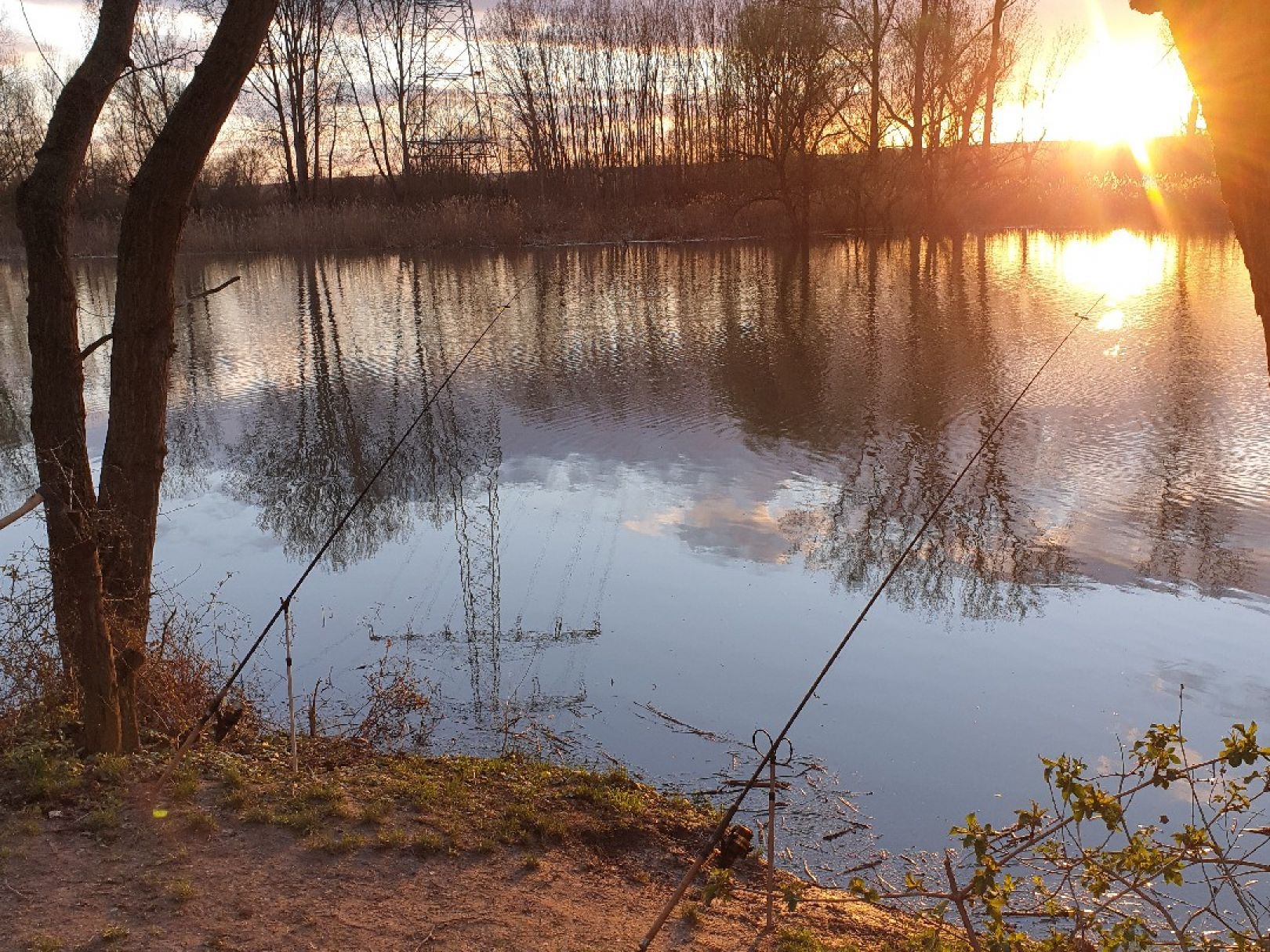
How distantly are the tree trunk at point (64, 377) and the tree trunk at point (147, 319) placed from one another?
0.19 m

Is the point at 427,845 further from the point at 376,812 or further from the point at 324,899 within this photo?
the point at 324,899

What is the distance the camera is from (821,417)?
11141 mm

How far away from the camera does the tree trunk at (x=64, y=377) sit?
12.9ft

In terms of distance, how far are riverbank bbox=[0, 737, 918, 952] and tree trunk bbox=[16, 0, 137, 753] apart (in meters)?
0.59

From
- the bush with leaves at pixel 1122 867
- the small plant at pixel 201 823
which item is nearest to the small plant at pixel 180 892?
the small plant at pixel 201 823

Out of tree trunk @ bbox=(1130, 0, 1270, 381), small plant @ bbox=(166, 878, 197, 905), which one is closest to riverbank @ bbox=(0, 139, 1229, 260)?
small plant @ bbox=(166, 878, 197, 905)

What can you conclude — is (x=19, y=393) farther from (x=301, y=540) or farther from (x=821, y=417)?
(x=821, y=417)

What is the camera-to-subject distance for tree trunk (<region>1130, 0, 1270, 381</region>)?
2240 mm

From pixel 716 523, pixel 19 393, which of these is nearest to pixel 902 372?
pixel 716 523

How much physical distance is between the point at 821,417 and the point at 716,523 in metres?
3.37

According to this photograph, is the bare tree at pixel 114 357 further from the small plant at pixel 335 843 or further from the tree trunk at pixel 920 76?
the tree trunk at pixel 920 76

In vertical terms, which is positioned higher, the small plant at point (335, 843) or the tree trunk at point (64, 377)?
the tree trunk at point (64, 377)

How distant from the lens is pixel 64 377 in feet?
13.1

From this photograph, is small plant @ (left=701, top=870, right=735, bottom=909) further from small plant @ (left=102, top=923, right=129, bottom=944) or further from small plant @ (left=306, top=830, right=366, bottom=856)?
small plant @ (left=102, top=923, right=129, bottom=944)
